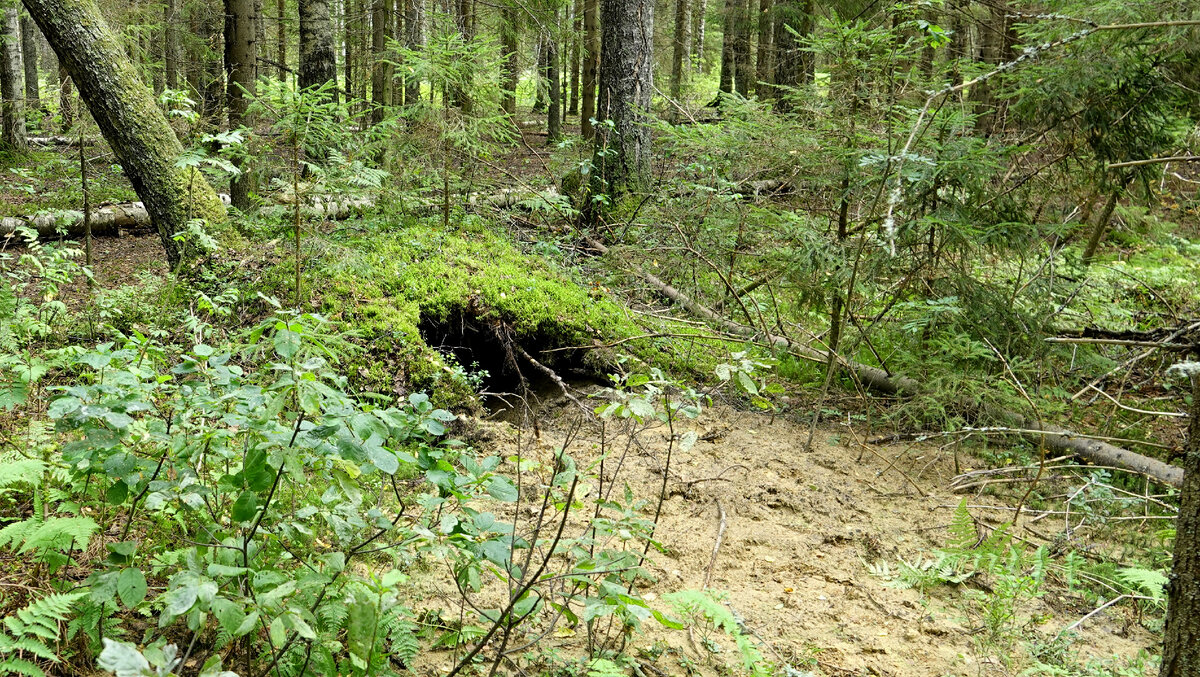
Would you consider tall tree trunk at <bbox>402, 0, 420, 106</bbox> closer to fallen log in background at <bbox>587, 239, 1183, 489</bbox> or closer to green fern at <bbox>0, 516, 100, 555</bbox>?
fallen log in background at <bbox>587, 239, 1183, 489</bbox>

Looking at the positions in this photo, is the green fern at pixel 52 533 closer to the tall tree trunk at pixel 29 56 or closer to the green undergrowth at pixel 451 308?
the green undergrowth at pixel 451 308

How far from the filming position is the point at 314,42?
1005cm

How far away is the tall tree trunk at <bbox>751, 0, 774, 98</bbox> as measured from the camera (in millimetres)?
16375

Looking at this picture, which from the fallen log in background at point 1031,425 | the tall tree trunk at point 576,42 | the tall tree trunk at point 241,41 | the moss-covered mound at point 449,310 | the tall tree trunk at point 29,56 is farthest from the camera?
the tall tree trunk at point 29,56

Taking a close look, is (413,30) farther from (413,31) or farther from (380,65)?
(380,65)

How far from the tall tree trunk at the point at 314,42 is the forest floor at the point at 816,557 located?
704 centimetres

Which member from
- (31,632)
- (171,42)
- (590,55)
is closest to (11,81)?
(171,42)

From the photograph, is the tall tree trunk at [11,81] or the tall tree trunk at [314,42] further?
the tall tree trunk at [11,81]

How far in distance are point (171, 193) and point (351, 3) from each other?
1725 centimetres

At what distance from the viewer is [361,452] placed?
2.27 meters

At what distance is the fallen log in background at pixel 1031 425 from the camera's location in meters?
4.88

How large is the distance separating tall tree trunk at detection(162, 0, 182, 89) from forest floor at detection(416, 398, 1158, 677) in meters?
16.2

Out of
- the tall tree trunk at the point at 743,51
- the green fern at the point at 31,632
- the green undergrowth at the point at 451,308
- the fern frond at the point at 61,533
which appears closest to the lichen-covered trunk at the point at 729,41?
the tall tree trunk at the point at 743,51

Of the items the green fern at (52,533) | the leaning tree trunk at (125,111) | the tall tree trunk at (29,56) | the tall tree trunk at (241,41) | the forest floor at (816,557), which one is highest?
the tall tree trunk at (29,56)
